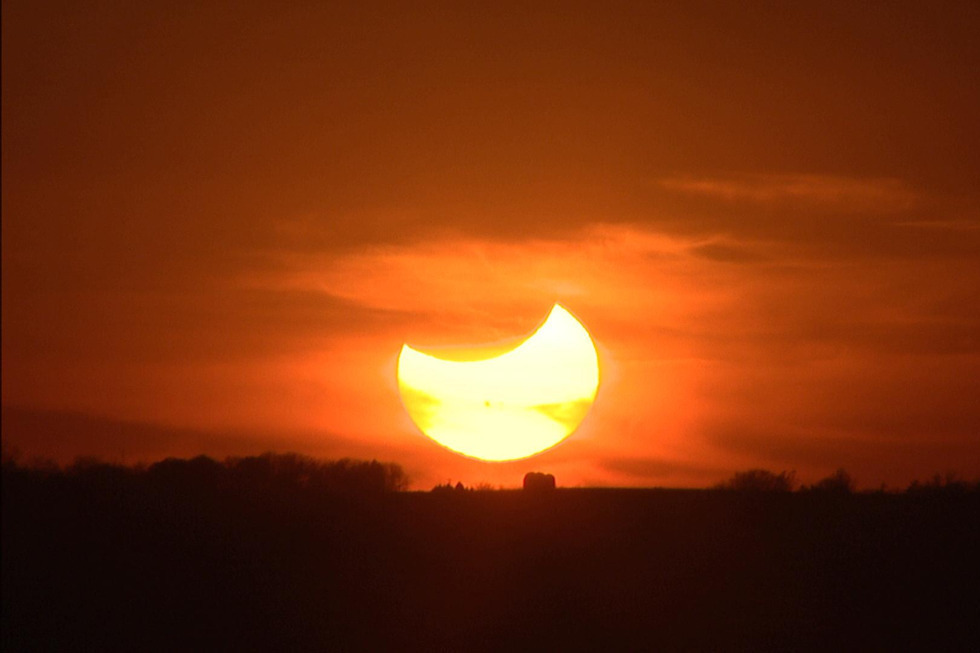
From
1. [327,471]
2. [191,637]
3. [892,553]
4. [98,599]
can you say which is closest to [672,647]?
[892,553]

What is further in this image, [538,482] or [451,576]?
[538,482]

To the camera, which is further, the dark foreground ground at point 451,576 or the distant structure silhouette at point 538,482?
the distant structure silhouette at point 538,482

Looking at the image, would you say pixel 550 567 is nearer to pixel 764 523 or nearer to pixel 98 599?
pixel 764 523

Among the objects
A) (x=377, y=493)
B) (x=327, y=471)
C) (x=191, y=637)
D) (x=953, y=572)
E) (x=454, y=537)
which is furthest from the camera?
(x=327, y=471)

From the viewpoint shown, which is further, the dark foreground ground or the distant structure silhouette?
the distant structure silhouette
